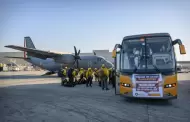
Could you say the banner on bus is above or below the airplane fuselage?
below

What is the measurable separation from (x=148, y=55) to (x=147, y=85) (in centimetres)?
150

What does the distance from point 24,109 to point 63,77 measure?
9931 millimetres

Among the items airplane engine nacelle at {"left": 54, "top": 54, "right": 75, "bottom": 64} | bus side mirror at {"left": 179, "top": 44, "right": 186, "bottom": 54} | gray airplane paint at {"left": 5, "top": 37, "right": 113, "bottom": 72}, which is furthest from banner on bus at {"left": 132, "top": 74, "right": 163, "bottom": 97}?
airplane engine nacelle at {"left": 54, "top": 54, "right": 75, "bottom": 64}

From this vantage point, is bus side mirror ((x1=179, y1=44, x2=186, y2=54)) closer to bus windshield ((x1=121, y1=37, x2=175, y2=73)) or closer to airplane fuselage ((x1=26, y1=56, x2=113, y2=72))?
bus windshield ((x1=121, y1=37, x2=175, y2=73))

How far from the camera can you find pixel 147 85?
Result: 782 centimetres

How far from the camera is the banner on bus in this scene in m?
7.70

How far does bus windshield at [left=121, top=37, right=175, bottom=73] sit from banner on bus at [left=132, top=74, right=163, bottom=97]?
33cm

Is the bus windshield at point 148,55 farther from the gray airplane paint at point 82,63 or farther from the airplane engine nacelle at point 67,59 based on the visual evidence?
the airplane engine nacelle at point 67,59

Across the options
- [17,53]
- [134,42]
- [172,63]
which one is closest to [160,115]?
[172,63]

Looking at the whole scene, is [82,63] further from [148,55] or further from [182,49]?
[182,49]

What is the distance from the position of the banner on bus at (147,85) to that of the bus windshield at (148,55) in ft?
1.08

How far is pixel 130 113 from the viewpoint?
6602 millimetres

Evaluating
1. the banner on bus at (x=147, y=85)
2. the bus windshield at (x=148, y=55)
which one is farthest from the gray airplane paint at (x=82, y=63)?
the banner on bus at (x=147, y=85)

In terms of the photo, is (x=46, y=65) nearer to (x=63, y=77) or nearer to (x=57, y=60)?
(x=57, y=60)
